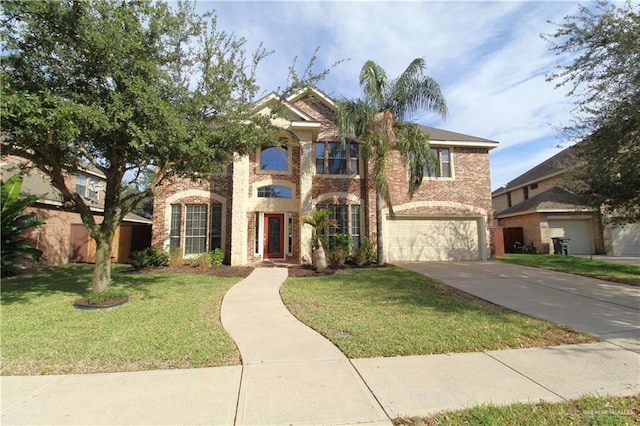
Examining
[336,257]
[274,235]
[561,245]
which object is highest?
[274,235]

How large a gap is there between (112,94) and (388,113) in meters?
9.94

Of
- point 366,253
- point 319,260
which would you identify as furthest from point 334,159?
point 319,260

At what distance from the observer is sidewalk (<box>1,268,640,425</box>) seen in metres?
2.87

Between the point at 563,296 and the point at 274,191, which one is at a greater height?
the point at 274,191

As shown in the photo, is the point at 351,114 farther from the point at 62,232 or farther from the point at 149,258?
the point at 62,232

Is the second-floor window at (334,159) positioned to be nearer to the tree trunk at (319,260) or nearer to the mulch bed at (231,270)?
the tree trunk at (319,260)

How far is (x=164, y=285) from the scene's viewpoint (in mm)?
9062

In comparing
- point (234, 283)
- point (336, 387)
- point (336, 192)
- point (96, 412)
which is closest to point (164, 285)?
point (234, 283)

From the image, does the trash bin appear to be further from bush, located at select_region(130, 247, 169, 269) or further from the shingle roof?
bush, located at select_region(130, 247, 169, 269)

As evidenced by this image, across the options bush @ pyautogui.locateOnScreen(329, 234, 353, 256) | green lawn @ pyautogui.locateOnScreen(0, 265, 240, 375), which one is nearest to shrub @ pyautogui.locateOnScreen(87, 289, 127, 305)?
green lawn @ pyautogui.locateOnScreen(0, 265, 240, 375)

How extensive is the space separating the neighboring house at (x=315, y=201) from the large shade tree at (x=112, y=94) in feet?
19.6

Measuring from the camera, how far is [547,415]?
287 centimetres

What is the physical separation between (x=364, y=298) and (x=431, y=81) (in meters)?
9.84

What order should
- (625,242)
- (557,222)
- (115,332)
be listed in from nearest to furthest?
(115,332) < (625,242) < (557,222)
